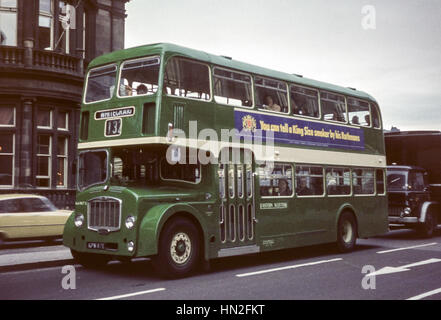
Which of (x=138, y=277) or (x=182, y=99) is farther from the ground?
(x=182, y=99)

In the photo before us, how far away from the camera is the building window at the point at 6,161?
65.8 feet

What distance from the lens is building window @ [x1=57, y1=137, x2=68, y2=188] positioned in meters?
21.2

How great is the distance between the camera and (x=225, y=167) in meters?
10.9

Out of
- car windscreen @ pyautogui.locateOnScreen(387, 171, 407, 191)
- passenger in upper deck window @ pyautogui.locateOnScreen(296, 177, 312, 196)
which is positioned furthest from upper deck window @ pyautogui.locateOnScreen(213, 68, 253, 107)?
car windscreen @ pyautogui.locateOnScreen(387, 171, 407, 191)

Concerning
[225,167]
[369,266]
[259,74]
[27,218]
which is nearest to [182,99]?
[225,167]

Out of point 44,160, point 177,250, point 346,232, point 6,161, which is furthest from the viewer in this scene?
point 44,160

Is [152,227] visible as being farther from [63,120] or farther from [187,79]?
[63,120]

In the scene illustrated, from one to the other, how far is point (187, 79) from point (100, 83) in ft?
5.88

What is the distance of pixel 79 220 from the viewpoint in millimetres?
10188

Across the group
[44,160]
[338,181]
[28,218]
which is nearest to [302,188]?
[338,181]

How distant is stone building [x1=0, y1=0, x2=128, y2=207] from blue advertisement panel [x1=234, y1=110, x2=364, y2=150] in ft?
37.2

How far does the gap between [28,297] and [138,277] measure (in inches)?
90.3

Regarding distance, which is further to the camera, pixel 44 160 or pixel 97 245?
pixel 44 160

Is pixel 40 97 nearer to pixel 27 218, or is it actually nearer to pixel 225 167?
pixel 27 218
